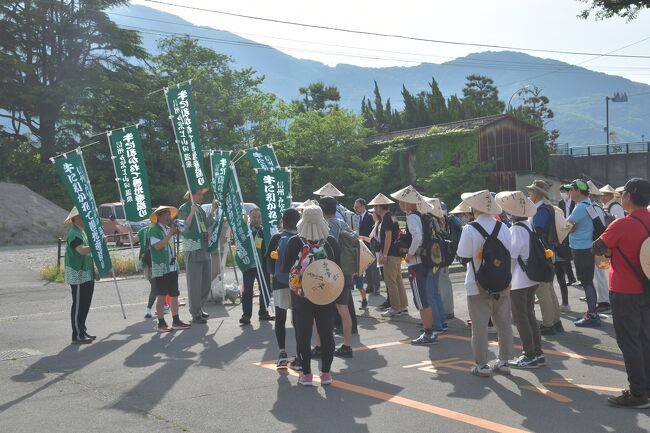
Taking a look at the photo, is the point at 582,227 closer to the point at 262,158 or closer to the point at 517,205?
the point at 517,205

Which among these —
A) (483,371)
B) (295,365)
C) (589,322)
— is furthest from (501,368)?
(589,322)

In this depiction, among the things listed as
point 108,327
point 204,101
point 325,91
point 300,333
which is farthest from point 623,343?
point 325,91

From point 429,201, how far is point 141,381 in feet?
14.8

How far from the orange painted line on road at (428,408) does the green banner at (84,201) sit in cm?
483

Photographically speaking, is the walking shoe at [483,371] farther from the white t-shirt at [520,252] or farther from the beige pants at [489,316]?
the white t-shirt at [520,252]

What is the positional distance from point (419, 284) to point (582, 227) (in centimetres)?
265

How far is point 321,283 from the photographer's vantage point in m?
6.45

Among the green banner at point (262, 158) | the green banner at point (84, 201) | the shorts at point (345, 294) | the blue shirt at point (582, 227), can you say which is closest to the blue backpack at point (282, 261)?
the shorts at point (345, 294)

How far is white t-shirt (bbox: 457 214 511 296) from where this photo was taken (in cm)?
680

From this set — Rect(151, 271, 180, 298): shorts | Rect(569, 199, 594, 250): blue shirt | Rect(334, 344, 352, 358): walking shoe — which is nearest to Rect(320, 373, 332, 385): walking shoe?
Rect(334, 344, 352, 358): walking shoe

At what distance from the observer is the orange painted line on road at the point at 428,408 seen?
17.1 ft

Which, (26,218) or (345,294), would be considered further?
(26,218)

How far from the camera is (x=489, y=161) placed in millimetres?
42219

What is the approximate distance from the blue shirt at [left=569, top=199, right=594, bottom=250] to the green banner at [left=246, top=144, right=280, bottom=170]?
15.7 ft
